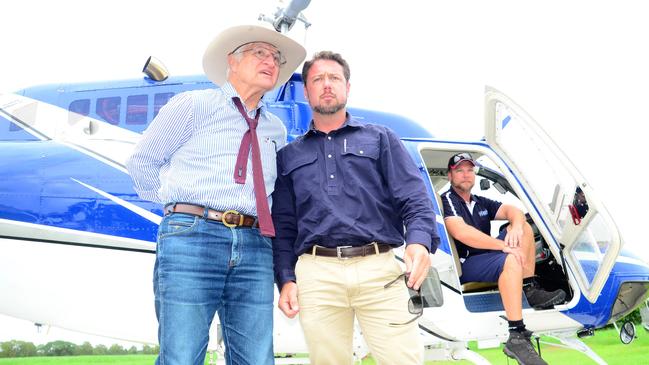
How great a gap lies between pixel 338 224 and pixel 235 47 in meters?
1.07

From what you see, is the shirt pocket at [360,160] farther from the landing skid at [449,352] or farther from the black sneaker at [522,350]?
the landing skid at [449,352]

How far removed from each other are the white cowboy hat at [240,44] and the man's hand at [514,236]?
2746mm

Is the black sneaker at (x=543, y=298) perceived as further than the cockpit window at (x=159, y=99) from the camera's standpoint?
No

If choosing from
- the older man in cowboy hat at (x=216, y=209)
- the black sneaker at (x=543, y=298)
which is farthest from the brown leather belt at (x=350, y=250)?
the black sneaker at (x=543, y=298)

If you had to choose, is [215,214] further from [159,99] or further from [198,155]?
[159,99]

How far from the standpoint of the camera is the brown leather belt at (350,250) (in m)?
2.67

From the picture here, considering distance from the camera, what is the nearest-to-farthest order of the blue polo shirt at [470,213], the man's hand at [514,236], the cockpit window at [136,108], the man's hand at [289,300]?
the man's hand at [289,300] → the man's hand at [514,236] → the cockpit window at [136,108] → the blue polo shirt at [470,213]

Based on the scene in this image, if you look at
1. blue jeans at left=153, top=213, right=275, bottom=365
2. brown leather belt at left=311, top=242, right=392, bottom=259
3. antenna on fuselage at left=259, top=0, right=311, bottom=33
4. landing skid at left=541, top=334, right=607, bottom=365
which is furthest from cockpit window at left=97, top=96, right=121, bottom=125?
landing skid at left=541, top=334, right=607, bottom=365

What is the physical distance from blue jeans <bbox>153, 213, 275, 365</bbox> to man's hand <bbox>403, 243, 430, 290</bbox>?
0.64m

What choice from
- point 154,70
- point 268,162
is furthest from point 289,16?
point 268,162

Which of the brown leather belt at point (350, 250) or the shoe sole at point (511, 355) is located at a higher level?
the brown leather belt at point (350, 250)

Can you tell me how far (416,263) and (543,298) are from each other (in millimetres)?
2962

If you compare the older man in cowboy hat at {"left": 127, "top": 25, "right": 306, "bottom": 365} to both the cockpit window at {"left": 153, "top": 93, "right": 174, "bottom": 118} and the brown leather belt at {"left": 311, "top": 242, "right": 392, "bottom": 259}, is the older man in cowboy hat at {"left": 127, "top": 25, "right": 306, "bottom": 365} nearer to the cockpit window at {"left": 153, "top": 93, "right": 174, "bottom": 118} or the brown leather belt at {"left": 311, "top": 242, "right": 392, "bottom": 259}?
the brown leather belt at {"left": 311, "top": 242, "right": 392, "bottom": 259}

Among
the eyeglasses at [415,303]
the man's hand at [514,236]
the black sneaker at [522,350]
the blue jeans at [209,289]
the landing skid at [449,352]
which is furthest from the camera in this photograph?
the man's hand at [514,236]
